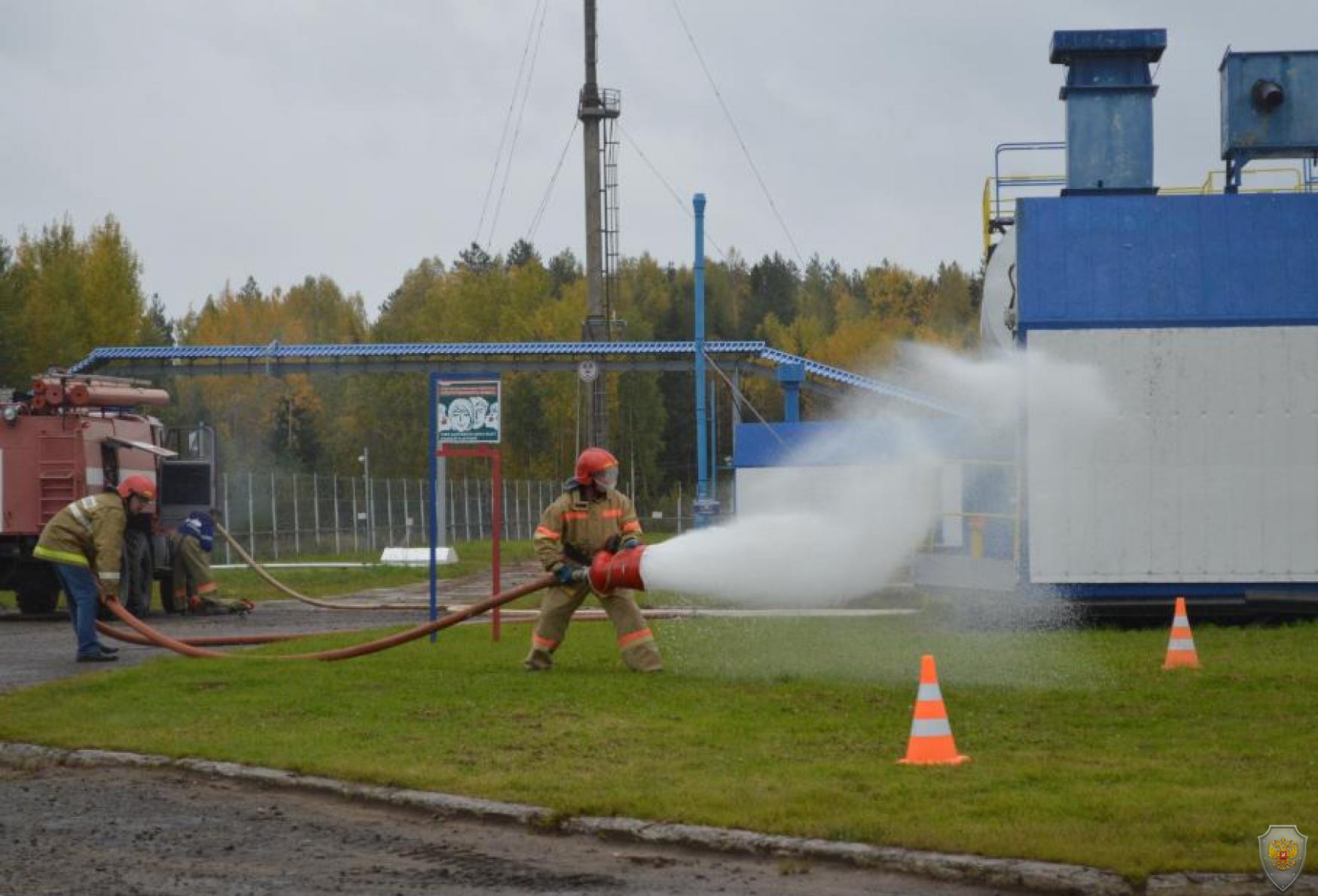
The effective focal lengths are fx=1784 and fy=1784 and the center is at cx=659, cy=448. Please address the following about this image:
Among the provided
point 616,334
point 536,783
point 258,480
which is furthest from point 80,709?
point 616,334

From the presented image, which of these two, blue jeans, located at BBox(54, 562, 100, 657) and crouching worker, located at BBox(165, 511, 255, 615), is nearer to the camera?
blue jeans, located at BBox(54, 562, 100, 657)

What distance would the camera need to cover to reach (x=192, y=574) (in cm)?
2655

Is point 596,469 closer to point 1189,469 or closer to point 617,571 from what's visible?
point 617,571

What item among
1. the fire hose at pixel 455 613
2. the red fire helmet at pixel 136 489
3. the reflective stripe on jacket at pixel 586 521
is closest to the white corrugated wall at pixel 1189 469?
the reflective stripe on jacket at pixel 586 521

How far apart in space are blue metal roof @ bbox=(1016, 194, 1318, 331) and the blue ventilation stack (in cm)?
527

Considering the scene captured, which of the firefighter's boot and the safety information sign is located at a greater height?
the safety information sign

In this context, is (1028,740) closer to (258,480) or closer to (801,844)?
(801,844)

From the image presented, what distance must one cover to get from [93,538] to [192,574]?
33.9 ft

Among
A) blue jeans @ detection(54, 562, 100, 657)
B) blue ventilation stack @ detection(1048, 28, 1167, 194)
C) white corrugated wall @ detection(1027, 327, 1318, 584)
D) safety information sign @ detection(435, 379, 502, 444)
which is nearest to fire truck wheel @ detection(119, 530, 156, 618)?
blue jeans @ detection(54, 562, 100, 657)

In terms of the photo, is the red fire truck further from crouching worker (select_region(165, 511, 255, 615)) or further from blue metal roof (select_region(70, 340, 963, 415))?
blue metal roof (select_region(70, 340, 963, 415))

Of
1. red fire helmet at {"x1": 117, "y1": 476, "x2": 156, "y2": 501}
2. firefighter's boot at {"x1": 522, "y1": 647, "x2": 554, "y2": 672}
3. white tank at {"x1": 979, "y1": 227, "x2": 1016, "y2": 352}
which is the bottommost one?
firefighter's boot at {"x1": 522, "y1": 647, "x2": 554, "y2": 672}

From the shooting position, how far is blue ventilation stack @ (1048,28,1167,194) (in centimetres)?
2555

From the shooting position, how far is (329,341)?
114125mm

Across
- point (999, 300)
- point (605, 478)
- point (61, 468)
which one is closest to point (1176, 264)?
point (999, 300)
